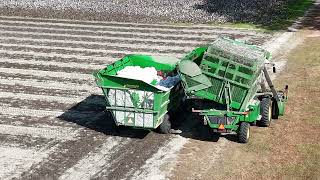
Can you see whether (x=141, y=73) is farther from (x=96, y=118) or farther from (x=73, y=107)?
(x=73, y=107)

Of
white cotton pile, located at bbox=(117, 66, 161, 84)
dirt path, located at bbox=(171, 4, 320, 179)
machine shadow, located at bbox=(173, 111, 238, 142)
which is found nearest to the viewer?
dirt path, located at bbox=(171, 4, 320, 179)

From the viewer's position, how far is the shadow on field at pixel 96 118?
516 inches

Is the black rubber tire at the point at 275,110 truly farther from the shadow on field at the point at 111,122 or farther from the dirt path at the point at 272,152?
the shadow on field at the point at 111,122

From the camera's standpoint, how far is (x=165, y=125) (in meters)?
12.8

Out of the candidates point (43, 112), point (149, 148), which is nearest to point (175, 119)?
point (149, 148)

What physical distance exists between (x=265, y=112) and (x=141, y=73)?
12.2 ft

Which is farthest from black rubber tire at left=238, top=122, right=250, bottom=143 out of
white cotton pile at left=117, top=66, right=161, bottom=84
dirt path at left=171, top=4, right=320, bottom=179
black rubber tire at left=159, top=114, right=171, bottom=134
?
white cotton pile at left=117, top=66, right=161, bottom=84

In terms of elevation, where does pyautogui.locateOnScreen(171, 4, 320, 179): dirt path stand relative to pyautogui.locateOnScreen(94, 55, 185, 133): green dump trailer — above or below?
below

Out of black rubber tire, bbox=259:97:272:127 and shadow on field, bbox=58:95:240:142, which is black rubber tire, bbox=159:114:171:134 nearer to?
shadow on field, bbox=58:95:240:142

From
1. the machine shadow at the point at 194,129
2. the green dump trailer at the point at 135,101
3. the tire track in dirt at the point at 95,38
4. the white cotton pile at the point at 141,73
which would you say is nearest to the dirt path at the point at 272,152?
the machine shadow at the point at 194,129

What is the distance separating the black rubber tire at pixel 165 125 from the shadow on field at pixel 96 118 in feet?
1.53

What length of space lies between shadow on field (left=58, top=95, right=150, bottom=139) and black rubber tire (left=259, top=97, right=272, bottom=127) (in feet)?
10.6

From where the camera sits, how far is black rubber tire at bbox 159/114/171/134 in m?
12.8

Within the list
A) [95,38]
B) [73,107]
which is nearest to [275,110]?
[73,107]
